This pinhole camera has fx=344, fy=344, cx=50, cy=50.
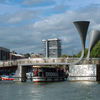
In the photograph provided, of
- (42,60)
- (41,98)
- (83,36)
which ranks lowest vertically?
(41,98)

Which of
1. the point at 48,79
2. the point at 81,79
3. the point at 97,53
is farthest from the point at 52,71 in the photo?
the point at 97,53

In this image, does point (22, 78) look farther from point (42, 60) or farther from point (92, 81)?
point (92, 81)

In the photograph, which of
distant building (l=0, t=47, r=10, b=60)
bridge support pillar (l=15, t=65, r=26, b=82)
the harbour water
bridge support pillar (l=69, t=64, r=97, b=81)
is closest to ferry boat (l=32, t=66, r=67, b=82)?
bridge support pillar (l=15, t=65, r=26, b=82)

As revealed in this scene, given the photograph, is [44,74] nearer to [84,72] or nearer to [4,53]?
[84,72]

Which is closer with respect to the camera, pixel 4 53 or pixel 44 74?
pixel 44 74

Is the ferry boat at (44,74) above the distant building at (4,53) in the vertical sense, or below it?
below

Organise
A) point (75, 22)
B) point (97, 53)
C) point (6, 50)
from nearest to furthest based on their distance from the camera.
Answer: point (75, 22) < point (97, 53) < point (6, 50)

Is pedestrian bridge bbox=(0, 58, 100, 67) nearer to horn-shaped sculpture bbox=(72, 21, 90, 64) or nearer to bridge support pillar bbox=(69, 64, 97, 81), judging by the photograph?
bridge support pillar bbox=(69, 64, 97, 81)

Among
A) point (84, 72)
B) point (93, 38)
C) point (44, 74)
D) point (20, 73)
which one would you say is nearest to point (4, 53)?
point (20, 73)

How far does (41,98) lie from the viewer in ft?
131

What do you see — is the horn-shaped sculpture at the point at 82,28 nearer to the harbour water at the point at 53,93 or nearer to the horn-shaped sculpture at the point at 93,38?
the horn-shaped sculpture at the point at 93,38

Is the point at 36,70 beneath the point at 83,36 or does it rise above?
beneath

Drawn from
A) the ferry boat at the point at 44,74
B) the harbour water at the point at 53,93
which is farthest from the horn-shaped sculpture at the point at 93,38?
the harbour water at the point at 53,93

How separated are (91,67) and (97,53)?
119 feet
